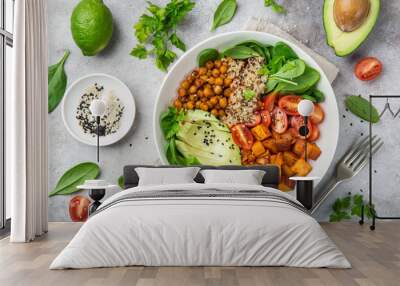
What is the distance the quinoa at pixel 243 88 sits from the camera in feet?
19.9

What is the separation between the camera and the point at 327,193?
19.9 ft

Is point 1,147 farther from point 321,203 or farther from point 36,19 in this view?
point 321,203

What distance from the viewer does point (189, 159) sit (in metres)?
6.08

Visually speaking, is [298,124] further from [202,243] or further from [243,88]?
[202,243]

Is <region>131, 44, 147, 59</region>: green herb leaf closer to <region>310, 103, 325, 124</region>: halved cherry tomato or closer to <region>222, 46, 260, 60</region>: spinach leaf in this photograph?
<region>222, 46, 260, 60</region>: spinach leaf

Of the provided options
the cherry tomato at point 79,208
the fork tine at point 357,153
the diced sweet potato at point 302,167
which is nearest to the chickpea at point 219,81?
the diced sweet potato at point 302,167

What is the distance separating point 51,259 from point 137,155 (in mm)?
2235

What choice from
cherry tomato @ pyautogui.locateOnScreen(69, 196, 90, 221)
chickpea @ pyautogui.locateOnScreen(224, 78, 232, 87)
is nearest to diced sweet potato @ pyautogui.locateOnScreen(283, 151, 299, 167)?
chickpea @ pyautogui.locateOnScreen(224, 78, 232, 87)

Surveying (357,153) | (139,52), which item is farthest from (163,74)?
(357,153)

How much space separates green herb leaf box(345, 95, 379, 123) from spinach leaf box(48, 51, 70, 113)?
3116 millimetres

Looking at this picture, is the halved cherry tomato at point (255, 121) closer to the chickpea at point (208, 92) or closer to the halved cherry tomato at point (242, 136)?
the halved cherry tomato at point (242, 136)

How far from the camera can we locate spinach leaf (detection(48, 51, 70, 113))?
20.7ft

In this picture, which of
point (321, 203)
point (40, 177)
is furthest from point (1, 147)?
point (321, 203)

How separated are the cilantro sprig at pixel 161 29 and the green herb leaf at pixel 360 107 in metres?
1.89
